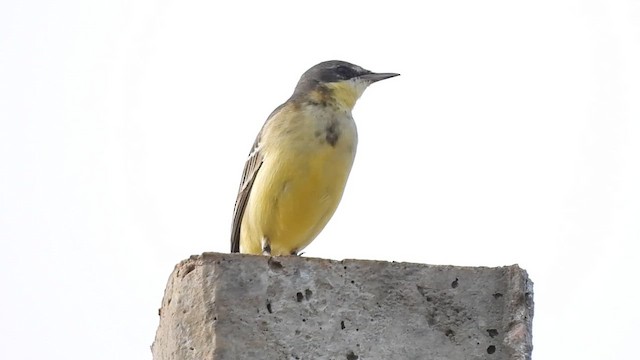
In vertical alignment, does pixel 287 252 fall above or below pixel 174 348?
above

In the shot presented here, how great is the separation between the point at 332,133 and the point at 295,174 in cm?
51

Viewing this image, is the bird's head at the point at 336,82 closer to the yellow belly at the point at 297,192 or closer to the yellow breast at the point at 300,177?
the yellow breast at the point at 300,177

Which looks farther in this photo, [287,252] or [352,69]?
[352,69]

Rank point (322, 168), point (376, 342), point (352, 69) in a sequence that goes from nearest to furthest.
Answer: point (376, 342) → point (322, 168) → point (352, 69)

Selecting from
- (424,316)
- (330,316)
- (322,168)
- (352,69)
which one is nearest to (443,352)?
(424,316)

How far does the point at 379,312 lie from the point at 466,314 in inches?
19.2

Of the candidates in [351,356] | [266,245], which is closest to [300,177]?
[266,245]

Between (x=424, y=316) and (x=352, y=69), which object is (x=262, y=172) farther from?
(x=424, y=316)

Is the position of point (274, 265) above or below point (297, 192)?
below

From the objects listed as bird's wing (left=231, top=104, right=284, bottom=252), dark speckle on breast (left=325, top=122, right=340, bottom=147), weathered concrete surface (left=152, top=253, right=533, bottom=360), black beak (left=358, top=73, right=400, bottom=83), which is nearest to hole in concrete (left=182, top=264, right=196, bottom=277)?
weathered concrete surface (left=152, top=253, right=533, bottom=360)

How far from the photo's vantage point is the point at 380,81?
10.7m

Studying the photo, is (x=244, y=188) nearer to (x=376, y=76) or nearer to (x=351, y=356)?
(x=376, y=76)

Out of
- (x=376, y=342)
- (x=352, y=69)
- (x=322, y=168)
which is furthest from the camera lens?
(x=352, y=69)

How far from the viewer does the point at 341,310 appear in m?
5.55
